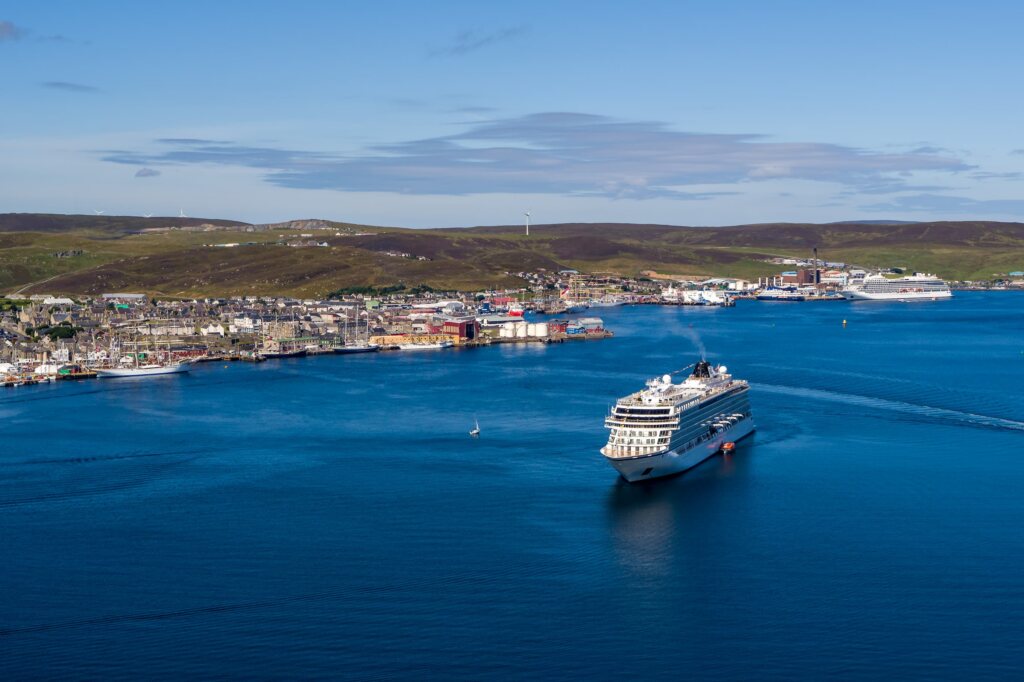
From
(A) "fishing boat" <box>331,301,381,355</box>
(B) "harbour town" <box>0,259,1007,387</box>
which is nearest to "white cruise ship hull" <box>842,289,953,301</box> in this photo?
(B) "harbour town" <box>0,259,1007,387</box>

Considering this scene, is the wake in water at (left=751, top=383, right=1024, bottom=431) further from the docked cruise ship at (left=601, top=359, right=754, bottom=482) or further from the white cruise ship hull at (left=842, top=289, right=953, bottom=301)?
the white cruise ship hull at (left=842, top=289, right=953, bottom=301)

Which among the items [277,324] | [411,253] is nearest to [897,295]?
[411,253]

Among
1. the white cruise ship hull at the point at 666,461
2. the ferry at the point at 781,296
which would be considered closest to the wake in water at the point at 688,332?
the white cruise ship hull at the point at 666,461

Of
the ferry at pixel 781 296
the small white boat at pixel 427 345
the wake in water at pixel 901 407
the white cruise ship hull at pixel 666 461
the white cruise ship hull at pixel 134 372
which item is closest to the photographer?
the white cruise ship hull at pixel 666 461

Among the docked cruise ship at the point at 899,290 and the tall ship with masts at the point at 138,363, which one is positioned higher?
the docked cruise ship at the point at 899,290

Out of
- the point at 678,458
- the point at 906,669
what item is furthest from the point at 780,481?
the point at 906,669

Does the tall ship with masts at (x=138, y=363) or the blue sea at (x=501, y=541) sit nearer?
the blue sea at (x=501, y=541)

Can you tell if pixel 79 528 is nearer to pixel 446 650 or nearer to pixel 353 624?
pixel 353 624

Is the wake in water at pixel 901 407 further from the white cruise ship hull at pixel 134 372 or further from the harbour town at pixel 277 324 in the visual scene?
the harbour town at pixel 277 324
